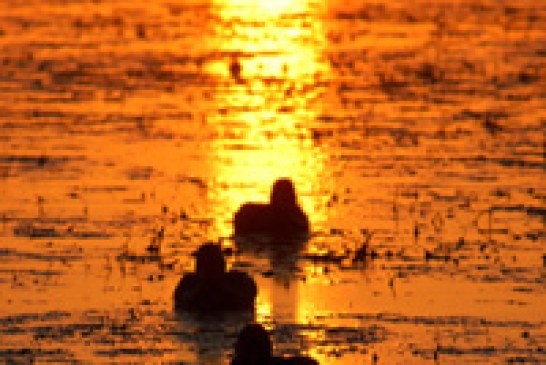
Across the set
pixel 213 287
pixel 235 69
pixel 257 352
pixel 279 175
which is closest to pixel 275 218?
pixel 279 175

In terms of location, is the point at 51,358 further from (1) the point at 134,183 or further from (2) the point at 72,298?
(1) the point at 134,183

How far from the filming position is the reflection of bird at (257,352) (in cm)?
1531

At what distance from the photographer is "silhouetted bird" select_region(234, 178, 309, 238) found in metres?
21.9

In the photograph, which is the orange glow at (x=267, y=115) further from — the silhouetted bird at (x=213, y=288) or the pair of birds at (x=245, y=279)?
the silhouetted bird at (x=213, y=288)

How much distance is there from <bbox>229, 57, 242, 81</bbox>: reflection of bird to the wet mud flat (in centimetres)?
11

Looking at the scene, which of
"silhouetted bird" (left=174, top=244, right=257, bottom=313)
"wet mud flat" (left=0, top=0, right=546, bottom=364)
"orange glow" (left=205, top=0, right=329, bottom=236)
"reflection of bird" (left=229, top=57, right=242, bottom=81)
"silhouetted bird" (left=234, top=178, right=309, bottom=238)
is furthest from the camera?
"reflection of bird" (left=229, top=57, right=242, bottom=81)

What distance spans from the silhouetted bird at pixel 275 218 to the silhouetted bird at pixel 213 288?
10.3ft

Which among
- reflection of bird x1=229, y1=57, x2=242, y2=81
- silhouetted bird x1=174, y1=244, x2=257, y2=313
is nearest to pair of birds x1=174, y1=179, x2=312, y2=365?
silhouetted bird x1=174, y1=244, x2=257, y2=313

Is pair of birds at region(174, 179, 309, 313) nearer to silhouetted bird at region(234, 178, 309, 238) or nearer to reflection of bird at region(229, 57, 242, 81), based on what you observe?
silhouetted bird at region(234, 178, 309, 238)

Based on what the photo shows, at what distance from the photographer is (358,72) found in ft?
119

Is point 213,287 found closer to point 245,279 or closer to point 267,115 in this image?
point 245,279

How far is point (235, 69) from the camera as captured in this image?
1407 inches

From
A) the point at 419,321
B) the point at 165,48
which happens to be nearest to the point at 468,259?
the point at 419,321

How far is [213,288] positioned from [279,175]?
23.2 ft
